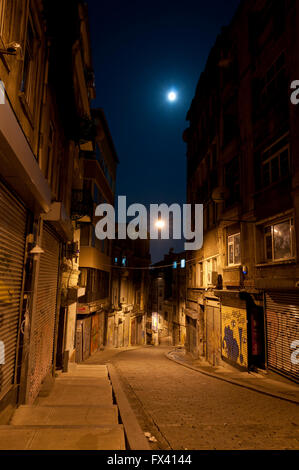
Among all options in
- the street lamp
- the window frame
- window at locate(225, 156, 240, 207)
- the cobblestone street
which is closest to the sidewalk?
the cobblestone street

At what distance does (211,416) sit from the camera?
22.2 feet

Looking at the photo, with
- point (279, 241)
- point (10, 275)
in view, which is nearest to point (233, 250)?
point (279, 241)

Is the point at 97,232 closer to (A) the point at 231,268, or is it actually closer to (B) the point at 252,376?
(A) the point at 231,268

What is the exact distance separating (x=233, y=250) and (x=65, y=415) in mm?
13046

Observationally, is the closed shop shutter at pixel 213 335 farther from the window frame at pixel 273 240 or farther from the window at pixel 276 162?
the window at pixel 276 162

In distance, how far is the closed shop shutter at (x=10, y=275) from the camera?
18.1ft

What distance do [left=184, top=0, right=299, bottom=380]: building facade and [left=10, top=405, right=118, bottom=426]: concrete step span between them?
761 cm

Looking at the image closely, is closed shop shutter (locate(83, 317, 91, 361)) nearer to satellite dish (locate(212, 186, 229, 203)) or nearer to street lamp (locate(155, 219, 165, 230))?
street lamp (locate(155, 219, 165, 230))

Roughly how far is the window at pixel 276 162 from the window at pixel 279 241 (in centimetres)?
202

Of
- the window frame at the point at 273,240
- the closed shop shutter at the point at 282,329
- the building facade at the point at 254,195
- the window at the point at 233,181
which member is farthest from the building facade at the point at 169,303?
the closed shop shutter at the point at 282,329

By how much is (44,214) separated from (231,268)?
38.2 ft

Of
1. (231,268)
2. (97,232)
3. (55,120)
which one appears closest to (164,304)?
(97,232)

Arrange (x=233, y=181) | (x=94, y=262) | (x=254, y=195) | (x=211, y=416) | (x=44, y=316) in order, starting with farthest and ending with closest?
(x=94, y=262), (x=233, y=181), (x=254, y=195), (x=44, y=316), (x=211, y=416)

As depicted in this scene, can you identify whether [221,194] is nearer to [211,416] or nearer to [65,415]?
[211,416]
